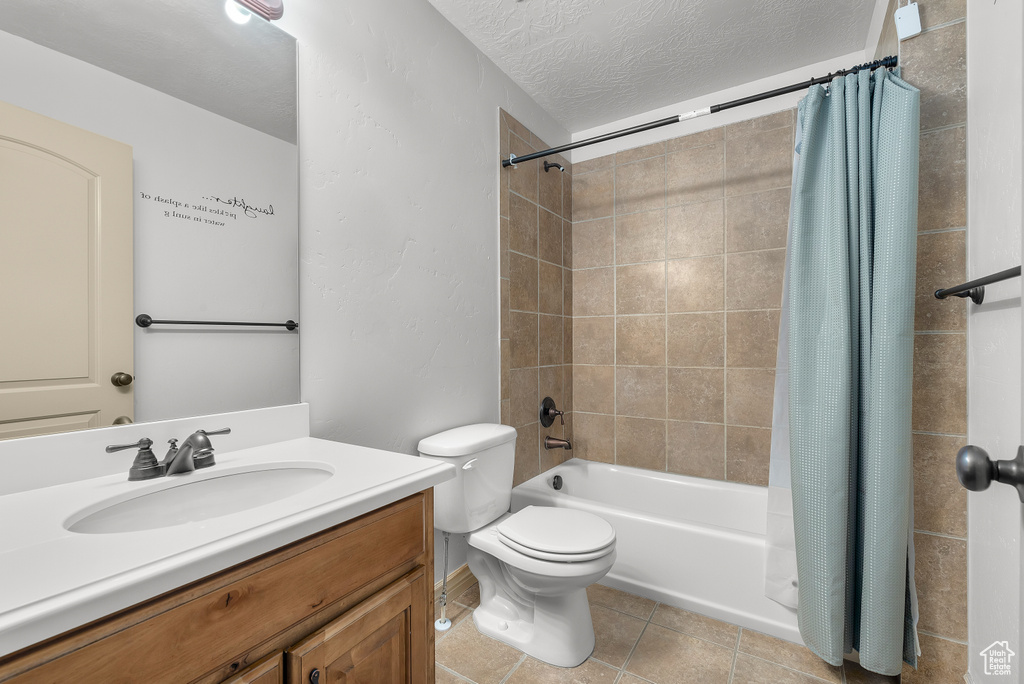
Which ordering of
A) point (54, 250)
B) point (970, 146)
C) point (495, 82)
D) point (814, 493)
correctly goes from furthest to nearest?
point (495, 82), point (814, 493), point (970, 146), point (54, 250)

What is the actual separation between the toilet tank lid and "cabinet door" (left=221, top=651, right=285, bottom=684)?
2.85 ft

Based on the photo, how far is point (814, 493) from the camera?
55.2 inches

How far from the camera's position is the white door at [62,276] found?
32.7 inches

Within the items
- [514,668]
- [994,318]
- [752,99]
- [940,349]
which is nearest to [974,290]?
[994,318]

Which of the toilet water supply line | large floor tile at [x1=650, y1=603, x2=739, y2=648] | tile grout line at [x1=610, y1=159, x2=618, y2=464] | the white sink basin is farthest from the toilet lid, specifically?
tile grout line at [x1=610, y1=159, x2=618, y2=464]

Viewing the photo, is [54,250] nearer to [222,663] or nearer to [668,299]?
[222,663]

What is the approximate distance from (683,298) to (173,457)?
7.26 ft

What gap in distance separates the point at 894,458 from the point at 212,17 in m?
2.18

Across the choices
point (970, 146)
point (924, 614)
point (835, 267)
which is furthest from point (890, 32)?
point (924, 614)

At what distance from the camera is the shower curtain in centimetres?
128

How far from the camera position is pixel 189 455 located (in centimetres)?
95

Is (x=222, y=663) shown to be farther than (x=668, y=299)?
No

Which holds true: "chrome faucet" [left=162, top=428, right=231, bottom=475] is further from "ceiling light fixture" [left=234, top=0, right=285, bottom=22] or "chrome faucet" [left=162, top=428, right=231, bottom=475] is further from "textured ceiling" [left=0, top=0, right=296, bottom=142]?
"ceiling light fixture" [left=234, top=0, right=285, bottom=22]

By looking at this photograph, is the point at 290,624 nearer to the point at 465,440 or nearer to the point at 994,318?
the point at 465,440
